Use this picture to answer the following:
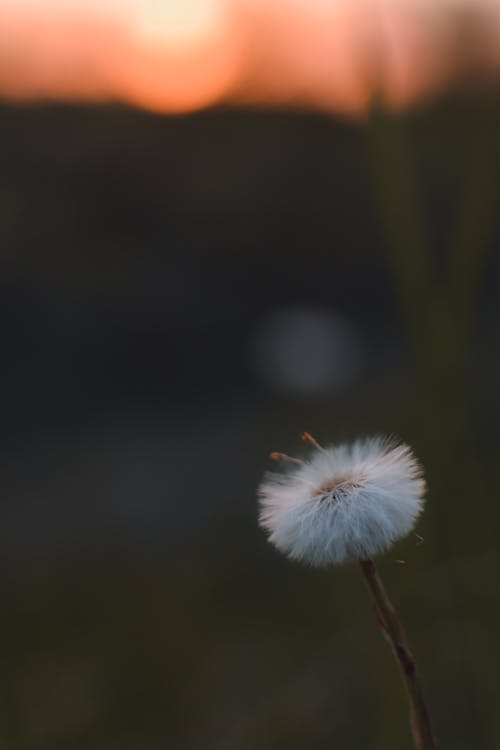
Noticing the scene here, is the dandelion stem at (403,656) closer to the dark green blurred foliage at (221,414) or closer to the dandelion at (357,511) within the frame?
the dandelion at (357,511)

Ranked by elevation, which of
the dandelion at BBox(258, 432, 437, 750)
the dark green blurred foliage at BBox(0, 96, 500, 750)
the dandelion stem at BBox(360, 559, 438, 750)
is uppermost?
the dark green blurred foliage at BBox(0, 96, 500, 750)

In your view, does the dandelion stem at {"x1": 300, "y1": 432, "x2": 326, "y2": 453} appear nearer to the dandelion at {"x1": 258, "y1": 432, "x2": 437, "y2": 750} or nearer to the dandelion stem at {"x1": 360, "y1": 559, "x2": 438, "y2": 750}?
the dandelion at {"x1": 258, "y1": 432, "x2": 437, "y2": 750}

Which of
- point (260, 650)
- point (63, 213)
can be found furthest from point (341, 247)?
point (260, 650)

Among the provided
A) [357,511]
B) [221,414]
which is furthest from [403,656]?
[221,414]

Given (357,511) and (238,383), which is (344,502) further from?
(238,383)

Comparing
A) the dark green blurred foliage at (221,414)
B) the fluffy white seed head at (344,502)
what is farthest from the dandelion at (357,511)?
the dark green blurred foliage at (221,414)

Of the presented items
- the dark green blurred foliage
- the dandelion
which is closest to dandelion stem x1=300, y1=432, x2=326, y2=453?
the dandelion
